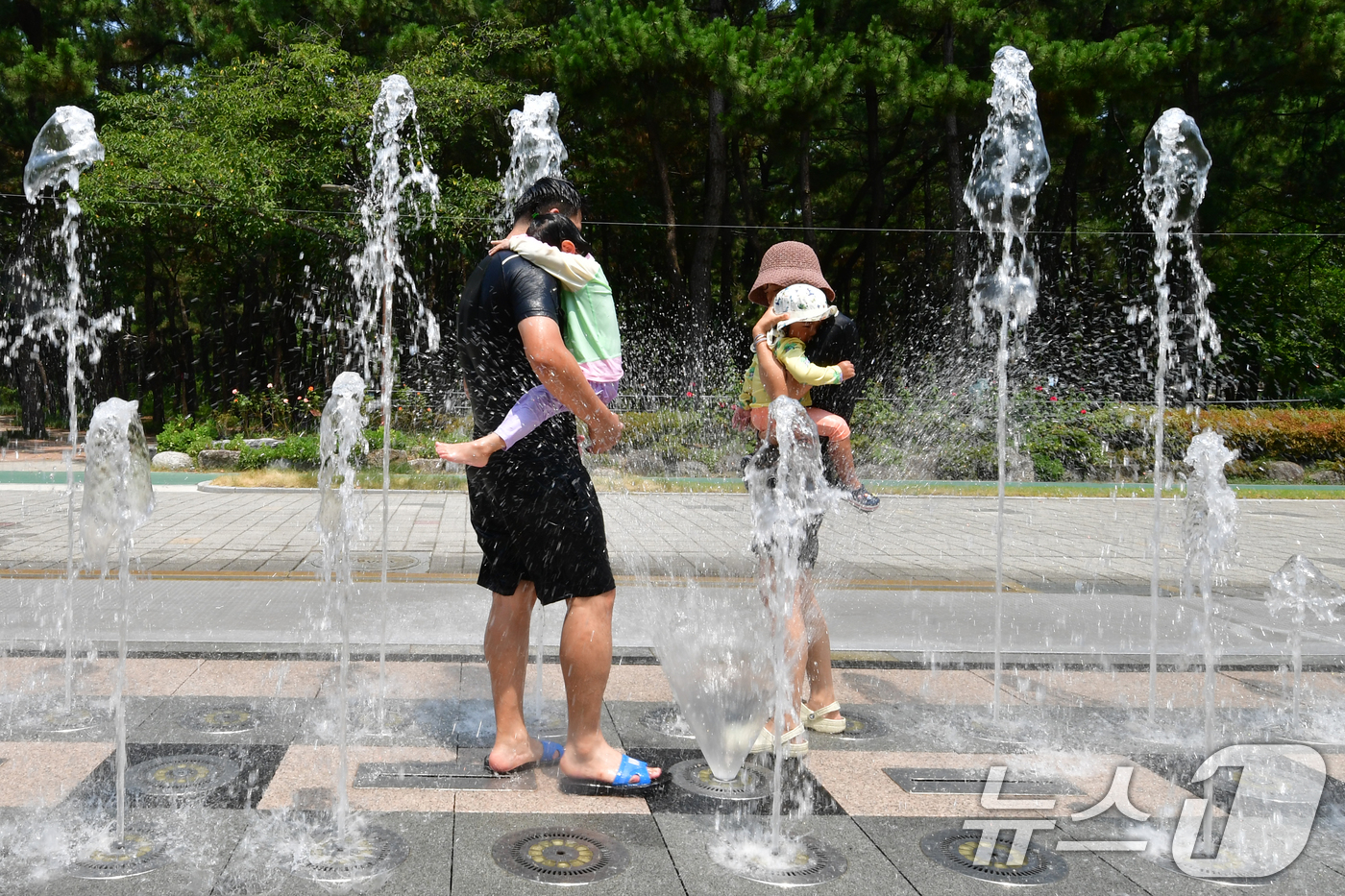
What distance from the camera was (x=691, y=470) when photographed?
54.1ft

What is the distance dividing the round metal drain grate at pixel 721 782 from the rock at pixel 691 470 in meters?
12.3

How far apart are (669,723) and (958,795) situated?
3.44 feet

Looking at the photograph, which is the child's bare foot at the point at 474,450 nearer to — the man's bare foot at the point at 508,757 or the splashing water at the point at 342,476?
the splashing water at the point at 342,476

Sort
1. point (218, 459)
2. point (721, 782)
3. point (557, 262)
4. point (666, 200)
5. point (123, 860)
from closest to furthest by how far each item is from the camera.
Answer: point (123, 860)
point (557, 262)
point (721, 782)
point (218, 459)
point (666, 200)

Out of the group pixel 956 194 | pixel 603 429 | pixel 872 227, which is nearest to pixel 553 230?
pixel 603 429

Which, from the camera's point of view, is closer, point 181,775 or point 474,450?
point 474,450

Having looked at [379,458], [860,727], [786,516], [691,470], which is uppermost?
[786,516]

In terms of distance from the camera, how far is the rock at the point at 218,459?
634 inches

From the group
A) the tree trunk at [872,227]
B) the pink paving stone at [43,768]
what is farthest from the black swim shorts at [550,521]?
the tree trunk at [872,227]

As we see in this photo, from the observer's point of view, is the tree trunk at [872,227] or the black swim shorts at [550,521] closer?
the black swim shorts at [550,521]

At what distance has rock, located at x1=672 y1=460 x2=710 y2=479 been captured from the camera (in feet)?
52.4

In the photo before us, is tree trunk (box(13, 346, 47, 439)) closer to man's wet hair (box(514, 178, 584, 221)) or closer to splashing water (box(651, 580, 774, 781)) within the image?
splashing water (box(651, 580, 774, 781))

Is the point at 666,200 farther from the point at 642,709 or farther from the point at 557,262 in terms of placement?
the point at 557,262

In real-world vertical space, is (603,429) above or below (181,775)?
above
